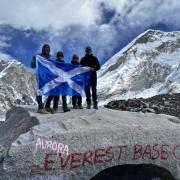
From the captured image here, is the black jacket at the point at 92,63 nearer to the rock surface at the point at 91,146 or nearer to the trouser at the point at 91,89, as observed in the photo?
the trouser at the point at 91,89

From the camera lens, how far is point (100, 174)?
12.2 meters

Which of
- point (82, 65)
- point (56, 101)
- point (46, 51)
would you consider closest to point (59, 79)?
point (56, 101)

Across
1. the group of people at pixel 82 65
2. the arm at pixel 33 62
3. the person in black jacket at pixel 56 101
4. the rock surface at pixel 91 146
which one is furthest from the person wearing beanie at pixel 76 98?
the rock surface at pixel 91 146

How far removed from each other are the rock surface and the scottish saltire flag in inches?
55.7

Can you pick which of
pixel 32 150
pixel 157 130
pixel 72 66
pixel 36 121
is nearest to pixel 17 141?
pixel 32 150

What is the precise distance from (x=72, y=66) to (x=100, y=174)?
151 inches

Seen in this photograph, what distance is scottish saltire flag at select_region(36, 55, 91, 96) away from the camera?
14258 mm

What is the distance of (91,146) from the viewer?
11445 millimetres

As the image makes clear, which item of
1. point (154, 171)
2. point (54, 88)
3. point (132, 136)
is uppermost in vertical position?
point (54, 88)

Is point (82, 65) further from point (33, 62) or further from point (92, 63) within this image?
point (33, 62)

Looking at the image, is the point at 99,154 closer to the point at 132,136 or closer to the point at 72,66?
the point at 132,136

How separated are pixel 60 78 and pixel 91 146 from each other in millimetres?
3741

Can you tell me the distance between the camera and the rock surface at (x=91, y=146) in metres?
10.7

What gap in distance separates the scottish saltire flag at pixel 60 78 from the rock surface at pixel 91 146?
141 cm
